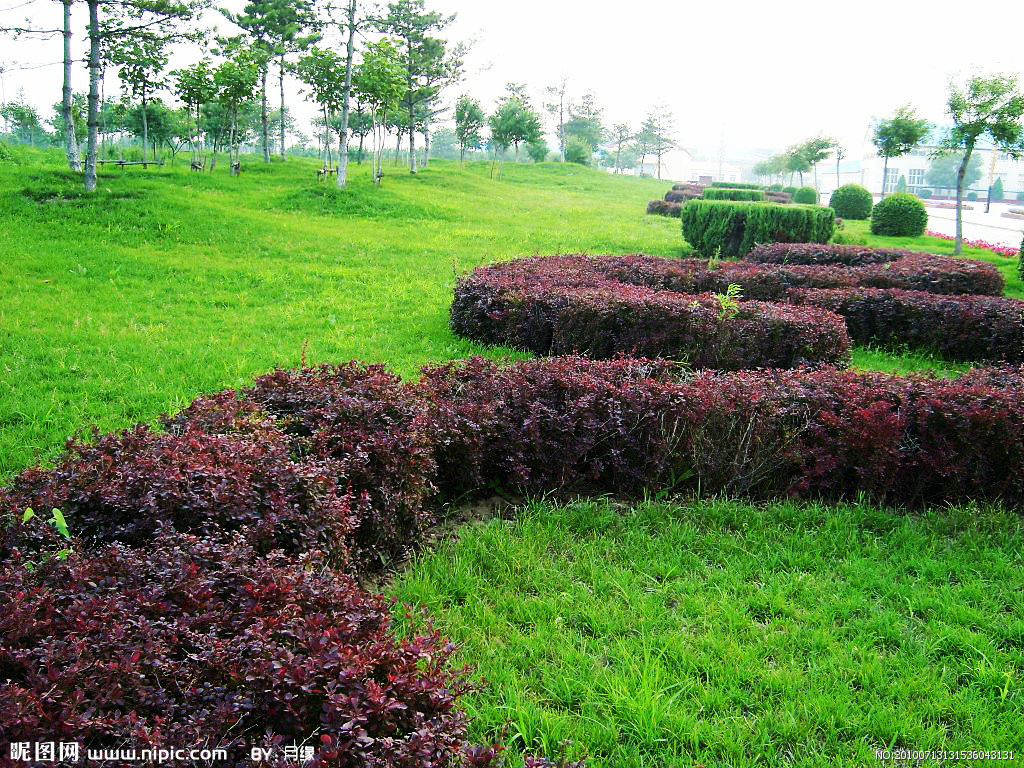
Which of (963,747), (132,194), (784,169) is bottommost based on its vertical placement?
(963,747)

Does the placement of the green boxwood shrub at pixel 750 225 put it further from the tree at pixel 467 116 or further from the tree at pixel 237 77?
the tree at pixel 467 116

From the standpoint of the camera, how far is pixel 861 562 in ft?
10.3

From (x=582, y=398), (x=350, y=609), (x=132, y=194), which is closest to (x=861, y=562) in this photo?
(x=582, y=398)

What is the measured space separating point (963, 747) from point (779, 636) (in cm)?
64

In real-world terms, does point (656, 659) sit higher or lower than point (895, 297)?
lower

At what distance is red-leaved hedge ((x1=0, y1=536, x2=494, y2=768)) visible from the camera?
1387 mm

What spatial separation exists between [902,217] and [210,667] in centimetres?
2279

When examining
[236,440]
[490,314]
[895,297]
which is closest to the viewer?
[236,440]

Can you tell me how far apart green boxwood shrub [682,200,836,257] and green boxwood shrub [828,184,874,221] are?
12931mm

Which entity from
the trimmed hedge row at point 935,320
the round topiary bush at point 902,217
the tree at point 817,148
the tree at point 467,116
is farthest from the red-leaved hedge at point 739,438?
the tree at point 817,148

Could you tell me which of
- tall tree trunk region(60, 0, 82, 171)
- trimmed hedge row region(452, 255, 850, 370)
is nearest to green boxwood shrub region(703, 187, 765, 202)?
trimmed hedge row region(452, 255, 850, 370)

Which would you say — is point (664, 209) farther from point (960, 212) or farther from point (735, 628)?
point (735, 628)

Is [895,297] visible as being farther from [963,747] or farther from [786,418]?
[963,747]

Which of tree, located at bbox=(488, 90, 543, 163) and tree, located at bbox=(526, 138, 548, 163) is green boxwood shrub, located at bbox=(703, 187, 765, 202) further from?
tree, located at bbox=(526, 138, 548, 163)
